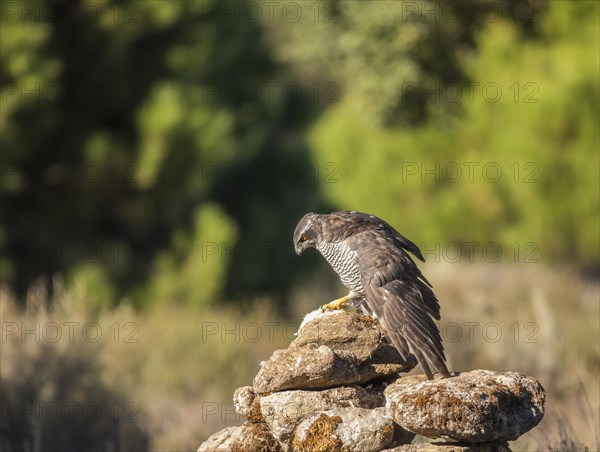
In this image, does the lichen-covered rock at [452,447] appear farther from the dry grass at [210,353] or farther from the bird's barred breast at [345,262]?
the dry grass at [210,353]

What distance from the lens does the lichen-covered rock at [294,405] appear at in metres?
4.95

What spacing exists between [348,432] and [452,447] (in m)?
0.51

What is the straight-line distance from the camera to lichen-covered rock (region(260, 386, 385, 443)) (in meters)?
4.95

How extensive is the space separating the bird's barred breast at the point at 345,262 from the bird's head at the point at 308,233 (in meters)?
0.07

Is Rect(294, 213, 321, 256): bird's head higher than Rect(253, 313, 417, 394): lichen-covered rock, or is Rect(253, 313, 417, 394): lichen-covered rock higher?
Rect(294, 213, 321, 256): bird's head

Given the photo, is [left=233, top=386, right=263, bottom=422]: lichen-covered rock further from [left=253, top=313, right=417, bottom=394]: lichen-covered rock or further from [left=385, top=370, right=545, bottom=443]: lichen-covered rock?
[left=385, top=370, right=545, bottom=443]: lichen-covered rock

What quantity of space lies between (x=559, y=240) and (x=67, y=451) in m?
9.35

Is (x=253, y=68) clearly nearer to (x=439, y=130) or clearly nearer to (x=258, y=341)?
(x=439, y=130)

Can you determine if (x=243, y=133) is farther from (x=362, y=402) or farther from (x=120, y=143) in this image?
(x=362, y=402)

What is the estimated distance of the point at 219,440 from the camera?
5.23m

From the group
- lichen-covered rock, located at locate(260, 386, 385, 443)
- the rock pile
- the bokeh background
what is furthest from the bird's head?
the bokeh background

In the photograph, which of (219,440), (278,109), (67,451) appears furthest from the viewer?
(278,109)

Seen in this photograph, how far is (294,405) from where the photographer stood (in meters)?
4.95

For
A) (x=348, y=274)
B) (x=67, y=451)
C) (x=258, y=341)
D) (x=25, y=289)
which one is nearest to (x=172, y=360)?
(x=258, y=341)
